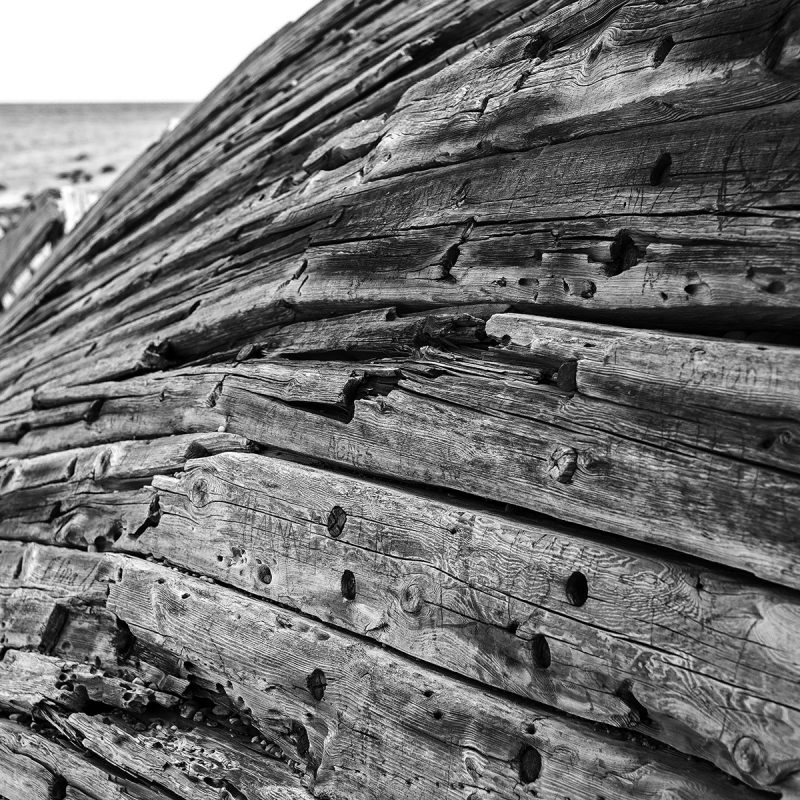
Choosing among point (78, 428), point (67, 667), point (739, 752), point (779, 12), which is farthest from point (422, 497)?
→ point (78, 428)

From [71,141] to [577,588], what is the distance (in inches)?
580

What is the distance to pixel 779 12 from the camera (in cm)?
163

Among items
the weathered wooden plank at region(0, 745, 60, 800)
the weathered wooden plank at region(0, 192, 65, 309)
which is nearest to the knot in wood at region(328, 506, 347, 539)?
the weathered wooden plank at region(0, 745, 60, 800)

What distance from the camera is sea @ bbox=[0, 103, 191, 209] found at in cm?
1027

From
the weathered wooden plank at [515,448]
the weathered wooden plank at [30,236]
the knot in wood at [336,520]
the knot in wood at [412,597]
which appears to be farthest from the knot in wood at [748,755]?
the weathered wooden plank at [30,236]

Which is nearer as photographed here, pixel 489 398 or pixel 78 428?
pixel 489 398

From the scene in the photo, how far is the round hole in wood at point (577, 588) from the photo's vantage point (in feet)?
5.53

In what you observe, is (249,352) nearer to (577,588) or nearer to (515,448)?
(515,448)

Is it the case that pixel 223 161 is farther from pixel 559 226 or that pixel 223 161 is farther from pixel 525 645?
pixel 525 645

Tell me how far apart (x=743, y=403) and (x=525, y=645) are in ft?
2.34

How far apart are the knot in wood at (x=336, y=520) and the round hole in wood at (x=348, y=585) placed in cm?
11

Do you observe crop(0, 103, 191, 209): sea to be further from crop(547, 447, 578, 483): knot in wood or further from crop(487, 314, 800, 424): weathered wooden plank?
crop(547, 447, 578, 483): knot in wood

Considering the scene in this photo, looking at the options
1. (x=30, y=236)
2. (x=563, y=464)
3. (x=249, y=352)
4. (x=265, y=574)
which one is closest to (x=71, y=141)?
(x=30, y=236)

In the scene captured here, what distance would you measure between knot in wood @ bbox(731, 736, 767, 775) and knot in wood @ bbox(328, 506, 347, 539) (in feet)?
3.57
